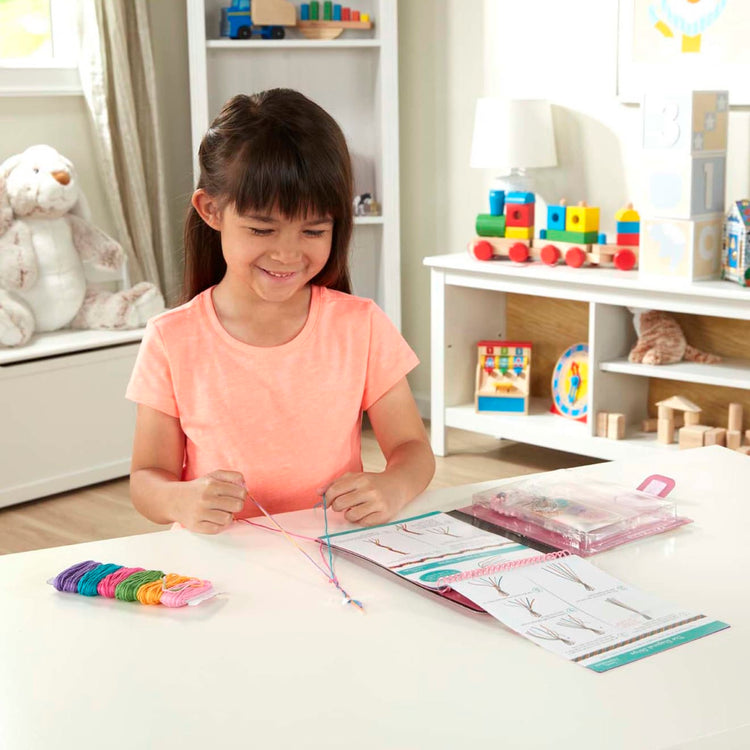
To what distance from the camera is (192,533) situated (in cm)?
118

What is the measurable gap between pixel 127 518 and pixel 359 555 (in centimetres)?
203

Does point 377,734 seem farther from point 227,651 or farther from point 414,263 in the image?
point 414,263

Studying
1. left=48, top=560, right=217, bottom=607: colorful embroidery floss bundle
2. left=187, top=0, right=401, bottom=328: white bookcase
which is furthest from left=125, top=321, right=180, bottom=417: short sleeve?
left=187, top=0, right=401, bottom=328: white bookcase

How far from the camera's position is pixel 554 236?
3221 mm

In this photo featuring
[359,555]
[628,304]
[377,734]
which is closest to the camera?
[377,734]

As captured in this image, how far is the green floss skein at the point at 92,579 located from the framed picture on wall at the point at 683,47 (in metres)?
2.38

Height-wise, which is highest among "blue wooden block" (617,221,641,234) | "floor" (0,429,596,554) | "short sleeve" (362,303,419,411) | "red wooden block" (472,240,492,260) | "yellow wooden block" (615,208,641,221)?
"yellow wooden block" (615,208,641,221)

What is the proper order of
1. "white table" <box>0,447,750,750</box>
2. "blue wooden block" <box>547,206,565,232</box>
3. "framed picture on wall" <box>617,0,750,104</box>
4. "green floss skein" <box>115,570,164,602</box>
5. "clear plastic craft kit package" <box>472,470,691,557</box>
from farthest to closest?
1. "blue wooden block" <box>547,206,565,232</box>
2. "framed picture on wall" <box>617,0,750,104</box>
3. "clear plastic craft kit package" <box>472,470,691,557</box>
4. "green floss skein" <box>115,570,164,602</box>
5. "white table" <box>0,447,750,750</box>

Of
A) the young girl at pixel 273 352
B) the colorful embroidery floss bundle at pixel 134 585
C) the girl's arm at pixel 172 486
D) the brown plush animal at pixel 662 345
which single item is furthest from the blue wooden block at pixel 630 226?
the colorful embroidery floss bundle at pixel 134 585

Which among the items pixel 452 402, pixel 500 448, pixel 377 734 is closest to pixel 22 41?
pixel 452 402

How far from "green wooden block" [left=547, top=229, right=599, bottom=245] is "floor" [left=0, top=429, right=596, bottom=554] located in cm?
69

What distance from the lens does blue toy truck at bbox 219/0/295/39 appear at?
143 inches

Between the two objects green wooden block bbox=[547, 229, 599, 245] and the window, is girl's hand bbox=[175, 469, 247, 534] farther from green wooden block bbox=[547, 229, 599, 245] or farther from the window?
the window

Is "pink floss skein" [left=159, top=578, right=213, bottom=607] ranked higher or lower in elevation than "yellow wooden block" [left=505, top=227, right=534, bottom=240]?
lower
